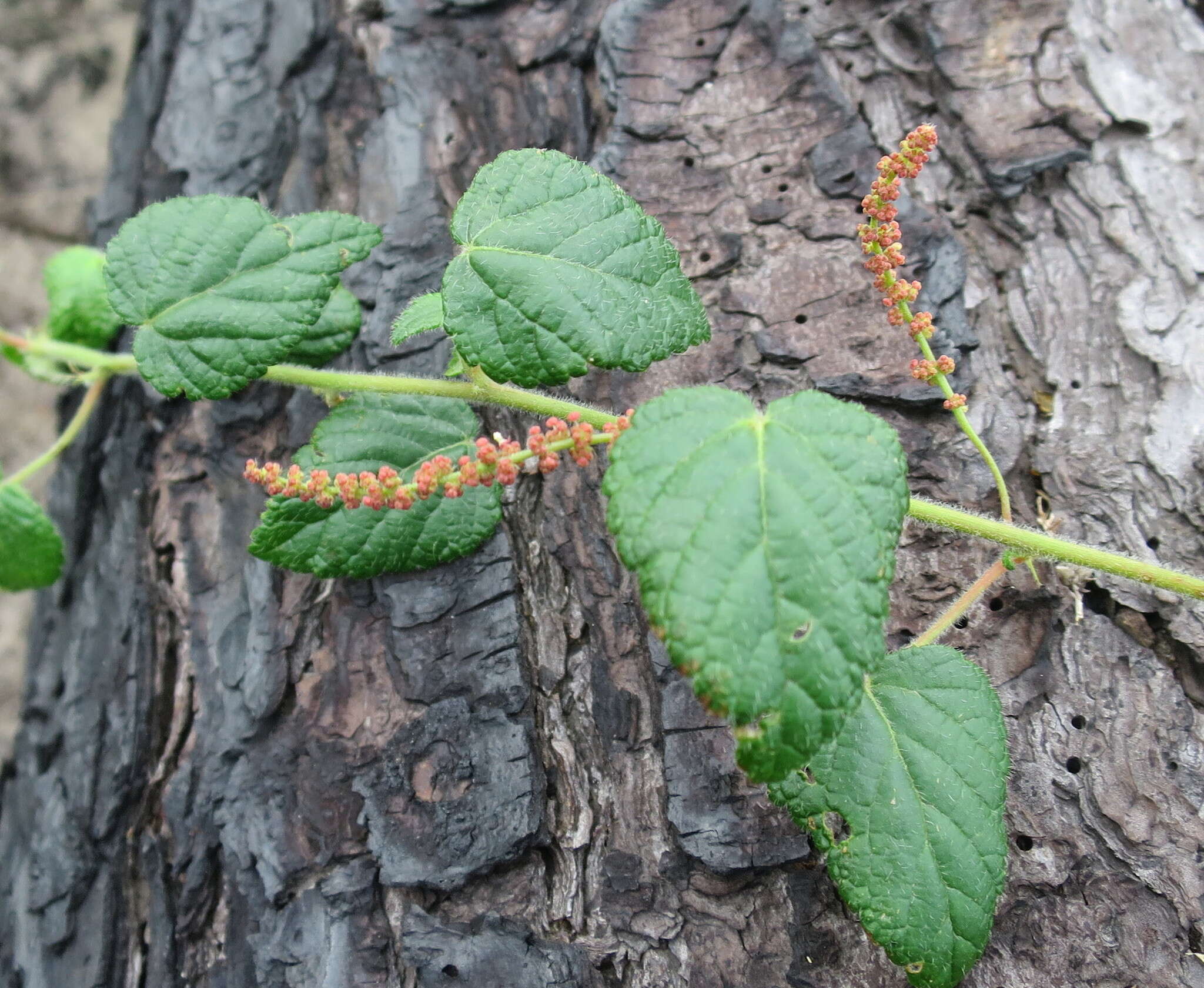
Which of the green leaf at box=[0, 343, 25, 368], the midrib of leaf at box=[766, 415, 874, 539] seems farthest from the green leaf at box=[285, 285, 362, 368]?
the midrib of leaf at box=[766, 415, 874, 539]

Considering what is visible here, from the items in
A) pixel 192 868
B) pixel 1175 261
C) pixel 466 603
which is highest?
pixel 1175 261

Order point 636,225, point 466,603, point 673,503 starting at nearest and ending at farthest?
point 673,503 → point 636,225 → point 466,603

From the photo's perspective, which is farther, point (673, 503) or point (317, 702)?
point (317, 702)

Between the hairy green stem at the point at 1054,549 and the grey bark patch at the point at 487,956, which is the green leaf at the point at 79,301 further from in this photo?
the hairy green stem at the point at 1054,549

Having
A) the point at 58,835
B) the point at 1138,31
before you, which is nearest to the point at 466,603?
the point at 58,835

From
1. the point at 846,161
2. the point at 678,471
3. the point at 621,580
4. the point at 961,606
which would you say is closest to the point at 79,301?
the point at 621,580

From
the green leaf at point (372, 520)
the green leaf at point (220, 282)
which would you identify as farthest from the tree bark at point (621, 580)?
the green leaf at point (220, 282)

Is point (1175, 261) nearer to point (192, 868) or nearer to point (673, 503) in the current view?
point (673, 503)
